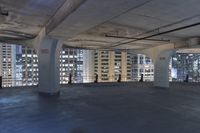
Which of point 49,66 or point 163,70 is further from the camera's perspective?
point 163,70

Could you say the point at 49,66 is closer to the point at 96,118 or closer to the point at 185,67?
the point at 96,118

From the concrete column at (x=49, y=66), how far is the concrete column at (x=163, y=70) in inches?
330

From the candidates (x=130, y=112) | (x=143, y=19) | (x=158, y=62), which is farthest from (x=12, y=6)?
(x=158, y=62)

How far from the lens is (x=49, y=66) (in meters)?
11.4

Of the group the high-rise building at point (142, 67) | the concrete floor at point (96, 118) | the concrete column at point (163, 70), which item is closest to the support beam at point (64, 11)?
the concrete floor at point (96, 118)

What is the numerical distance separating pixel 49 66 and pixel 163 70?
8.98 metres

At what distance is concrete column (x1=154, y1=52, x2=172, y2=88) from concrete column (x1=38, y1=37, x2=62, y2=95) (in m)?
8.38

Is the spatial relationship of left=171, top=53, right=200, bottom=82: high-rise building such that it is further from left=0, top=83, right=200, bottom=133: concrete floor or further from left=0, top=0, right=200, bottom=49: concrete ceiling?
left=0, top=83, right=200, bottom=133: concrete floor

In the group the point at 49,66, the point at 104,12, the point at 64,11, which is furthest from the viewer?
the point at 49,66

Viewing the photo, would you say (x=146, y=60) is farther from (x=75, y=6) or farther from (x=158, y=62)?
(x=75, y=6)

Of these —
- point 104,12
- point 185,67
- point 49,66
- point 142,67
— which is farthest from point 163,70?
point 142,67

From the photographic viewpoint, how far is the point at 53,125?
18.6ft

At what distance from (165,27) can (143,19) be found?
2031 mm

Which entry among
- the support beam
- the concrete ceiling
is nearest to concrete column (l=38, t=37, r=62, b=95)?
the concrete ceiling
